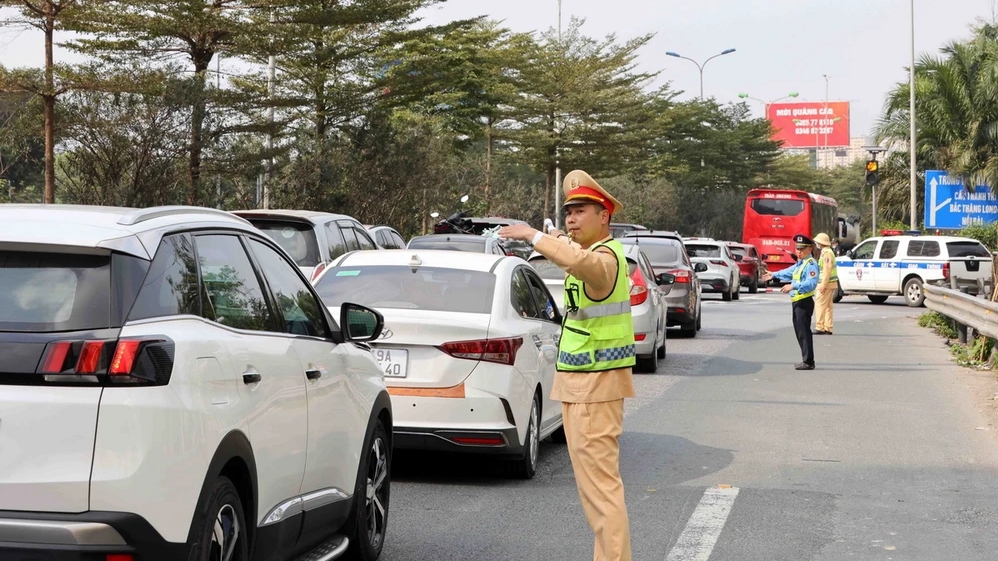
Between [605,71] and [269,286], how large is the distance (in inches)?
2034

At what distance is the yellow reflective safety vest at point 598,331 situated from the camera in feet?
18.6

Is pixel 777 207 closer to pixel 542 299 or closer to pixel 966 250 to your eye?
pixel 966 250

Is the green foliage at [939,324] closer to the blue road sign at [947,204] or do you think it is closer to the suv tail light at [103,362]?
the blue road sign at [947,204]

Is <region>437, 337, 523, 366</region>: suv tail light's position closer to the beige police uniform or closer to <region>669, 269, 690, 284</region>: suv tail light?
the beige police uniform

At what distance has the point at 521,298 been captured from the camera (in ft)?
29.8

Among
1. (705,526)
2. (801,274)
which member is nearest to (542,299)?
(705,526)

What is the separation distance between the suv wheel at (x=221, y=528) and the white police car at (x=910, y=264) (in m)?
30.5

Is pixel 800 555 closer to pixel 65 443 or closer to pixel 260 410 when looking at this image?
pixel 260 410

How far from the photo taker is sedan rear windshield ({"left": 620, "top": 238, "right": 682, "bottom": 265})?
2189 centimetres

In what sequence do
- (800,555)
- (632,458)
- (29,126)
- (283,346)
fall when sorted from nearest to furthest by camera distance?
(283,346) < (800,555) < (632,458) < (29,126)

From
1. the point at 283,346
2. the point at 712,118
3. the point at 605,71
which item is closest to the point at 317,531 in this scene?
the point at 283,346

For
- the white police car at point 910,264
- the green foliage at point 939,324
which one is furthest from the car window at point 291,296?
the white police car at point 910,264

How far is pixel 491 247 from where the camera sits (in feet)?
59.7

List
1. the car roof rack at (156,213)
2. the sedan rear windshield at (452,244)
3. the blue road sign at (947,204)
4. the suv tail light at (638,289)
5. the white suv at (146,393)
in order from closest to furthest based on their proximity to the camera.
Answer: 1. the white suv at (146,393)
2. the car roof rack at (156,213)
3. the suv tail light at (638,289)
4. the sedan rear windshield at (452,244)
5. the blue road sign at (947,204)
